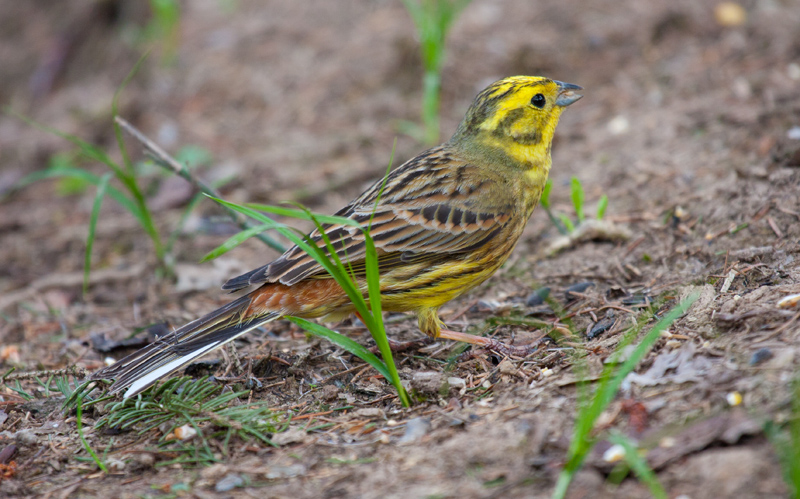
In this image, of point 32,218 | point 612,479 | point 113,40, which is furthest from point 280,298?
point 113,40

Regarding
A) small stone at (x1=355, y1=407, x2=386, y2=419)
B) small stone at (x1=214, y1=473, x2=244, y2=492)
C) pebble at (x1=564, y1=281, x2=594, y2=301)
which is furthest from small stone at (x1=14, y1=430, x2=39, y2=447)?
pebble at (x1=564, y1=281, x2=594, y2=301)

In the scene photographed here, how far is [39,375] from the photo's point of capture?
427 centimetres

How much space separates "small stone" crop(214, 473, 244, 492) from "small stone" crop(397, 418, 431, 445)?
692mm

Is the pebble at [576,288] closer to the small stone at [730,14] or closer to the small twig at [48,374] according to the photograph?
the small twig at [48,374]

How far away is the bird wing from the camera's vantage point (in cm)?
412

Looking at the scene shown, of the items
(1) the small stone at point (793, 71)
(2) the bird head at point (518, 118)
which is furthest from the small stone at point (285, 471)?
(1) the small stone at point (793, 71)

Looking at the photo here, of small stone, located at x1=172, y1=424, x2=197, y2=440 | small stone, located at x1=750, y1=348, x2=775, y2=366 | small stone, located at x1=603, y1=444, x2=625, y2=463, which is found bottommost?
small stone, located at x1=172, y1=424, x2=197, y2=440

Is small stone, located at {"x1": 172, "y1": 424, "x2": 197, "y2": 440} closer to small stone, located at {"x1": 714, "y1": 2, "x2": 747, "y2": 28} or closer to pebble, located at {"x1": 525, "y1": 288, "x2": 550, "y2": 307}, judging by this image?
pebble, located at {"x1": 525, "y1": 288, "x2": 550, "y2": 307}

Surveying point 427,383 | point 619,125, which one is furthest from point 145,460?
point 619,125

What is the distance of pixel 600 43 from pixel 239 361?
548 centimetres

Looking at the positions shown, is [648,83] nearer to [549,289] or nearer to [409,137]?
[409,137]

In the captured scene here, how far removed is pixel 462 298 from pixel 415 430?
6.42 ft

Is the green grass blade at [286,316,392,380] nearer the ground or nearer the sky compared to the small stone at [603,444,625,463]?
nearer the sky

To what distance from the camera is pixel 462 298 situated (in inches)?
207
